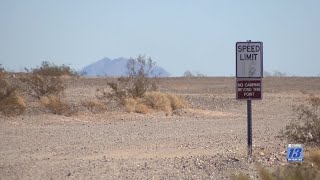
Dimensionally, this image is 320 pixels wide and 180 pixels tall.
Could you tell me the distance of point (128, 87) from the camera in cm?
4106

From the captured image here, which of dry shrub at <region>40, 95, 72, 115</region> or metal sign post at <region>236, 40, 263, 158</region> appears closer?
metal sign post at <region>236, 40, 263, 158</region>

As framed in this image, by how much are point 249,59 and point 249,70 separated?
1.01ft

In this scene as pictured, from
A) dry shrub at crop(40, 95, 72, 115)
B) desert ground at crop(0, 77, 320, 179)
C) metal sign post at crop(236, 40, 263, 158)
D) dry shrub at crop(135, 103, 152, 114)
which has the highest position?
metal sign post at crop(236, 40, 263, 158)

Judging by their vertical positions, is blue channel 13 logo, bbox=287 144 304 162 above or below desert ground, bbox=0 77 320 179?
above

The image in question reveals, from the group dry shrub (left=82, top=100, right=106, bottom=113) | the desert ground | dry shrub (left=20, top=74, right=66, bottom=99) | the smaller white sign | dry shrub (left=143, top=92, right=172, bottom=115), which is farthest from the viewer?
dry shrub (left=20, top=74, right=66, bottom=99)

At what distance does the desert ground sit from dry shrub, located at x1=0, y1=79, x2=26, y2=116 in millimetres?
730

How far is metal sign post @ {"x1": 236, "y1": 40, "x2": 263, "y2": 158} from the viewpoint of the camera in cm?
1653

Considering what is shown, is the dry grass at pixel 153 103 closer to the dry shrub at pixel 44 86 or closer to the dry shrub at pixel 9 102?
the dry shrub at pixel 44 86

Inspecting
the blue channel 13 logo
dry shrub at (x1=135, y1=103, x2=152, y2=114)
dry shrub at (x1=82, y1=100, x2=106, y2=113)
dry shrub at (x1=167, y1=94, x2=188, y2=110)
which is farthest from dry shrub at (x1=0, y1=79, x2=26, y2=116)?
the blue channel 13 logo

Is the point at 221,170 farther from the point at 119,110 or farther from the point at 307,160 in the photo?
the point at 119,110

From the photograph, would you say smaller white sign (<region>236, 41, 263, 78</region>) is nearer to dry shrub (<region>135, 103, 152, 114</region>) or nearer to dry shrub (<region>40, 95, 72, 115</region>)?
dry shrub (<region>40, 95, 72, 115</region>)

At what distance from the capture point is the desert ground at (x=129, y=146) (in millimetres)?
14547

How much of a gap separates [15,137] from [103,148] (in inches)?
174

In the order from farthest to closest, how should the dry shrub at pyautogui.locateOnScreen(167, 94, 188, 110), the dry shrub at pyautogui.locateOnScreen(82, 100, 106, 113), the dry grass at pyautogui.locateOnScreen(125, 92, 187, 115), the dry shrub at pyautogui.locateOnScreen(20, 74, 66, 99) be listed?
the dry shrub at pyautogui.locateOnScreen(20, 74, 66, 99) < the dry shrub at pyautogui.locateOnScreen(167, 94, 188, 110) < the dry grass at pyautogui.locateOnScreen(125, 92, 187, 115) < the dry shrub at pyautogui.locateOnScreen(82, 100, 106, 113)
